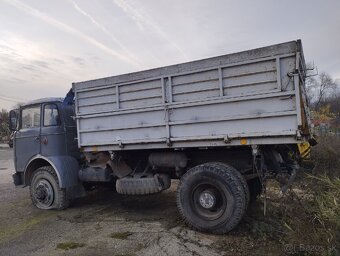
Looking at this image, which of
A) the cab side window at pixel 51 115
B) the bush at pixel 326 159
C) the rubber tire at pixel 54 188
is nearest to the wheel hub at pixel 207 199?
the bush at pixel 326 159

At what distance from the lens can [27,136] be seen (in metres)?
7.93

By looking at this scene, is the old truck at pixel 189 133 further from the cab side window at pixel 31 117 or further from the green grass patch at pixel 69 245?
the green grass patch at pixel 69 245

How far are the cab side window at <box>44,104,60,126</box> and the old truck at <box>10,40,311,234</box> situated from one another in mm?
22

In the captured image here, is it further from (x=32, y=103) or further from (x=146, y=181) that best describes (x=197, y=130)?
(x=32, y=103)

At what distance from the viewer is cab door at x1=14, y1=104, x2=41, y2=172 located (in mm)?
7809

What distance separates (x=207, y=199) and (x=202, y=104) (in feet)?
4.96

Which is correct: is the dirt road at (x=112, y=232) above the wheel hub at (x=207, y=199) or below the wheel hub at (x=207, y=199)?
below

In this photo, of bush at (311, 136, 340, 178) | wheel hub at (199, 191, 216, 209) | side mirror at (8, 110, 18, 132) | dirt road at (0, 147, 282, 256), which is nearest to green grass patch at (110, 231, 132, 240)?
dirt road at (0, 147, 282, 256)

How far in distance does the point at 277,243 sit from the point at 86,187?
4720 millimetres

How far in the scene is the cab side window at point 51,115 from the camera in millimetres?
7719

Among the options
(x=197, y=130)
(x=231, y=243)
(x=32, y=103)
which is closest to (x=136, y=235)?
(x=231, y=243)

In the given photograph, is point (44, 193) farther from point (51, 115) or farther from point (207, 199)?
point (207, 199)

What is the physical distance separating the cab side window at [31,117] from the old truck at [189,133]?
15cm

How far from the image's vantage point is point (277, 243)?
188 inches
